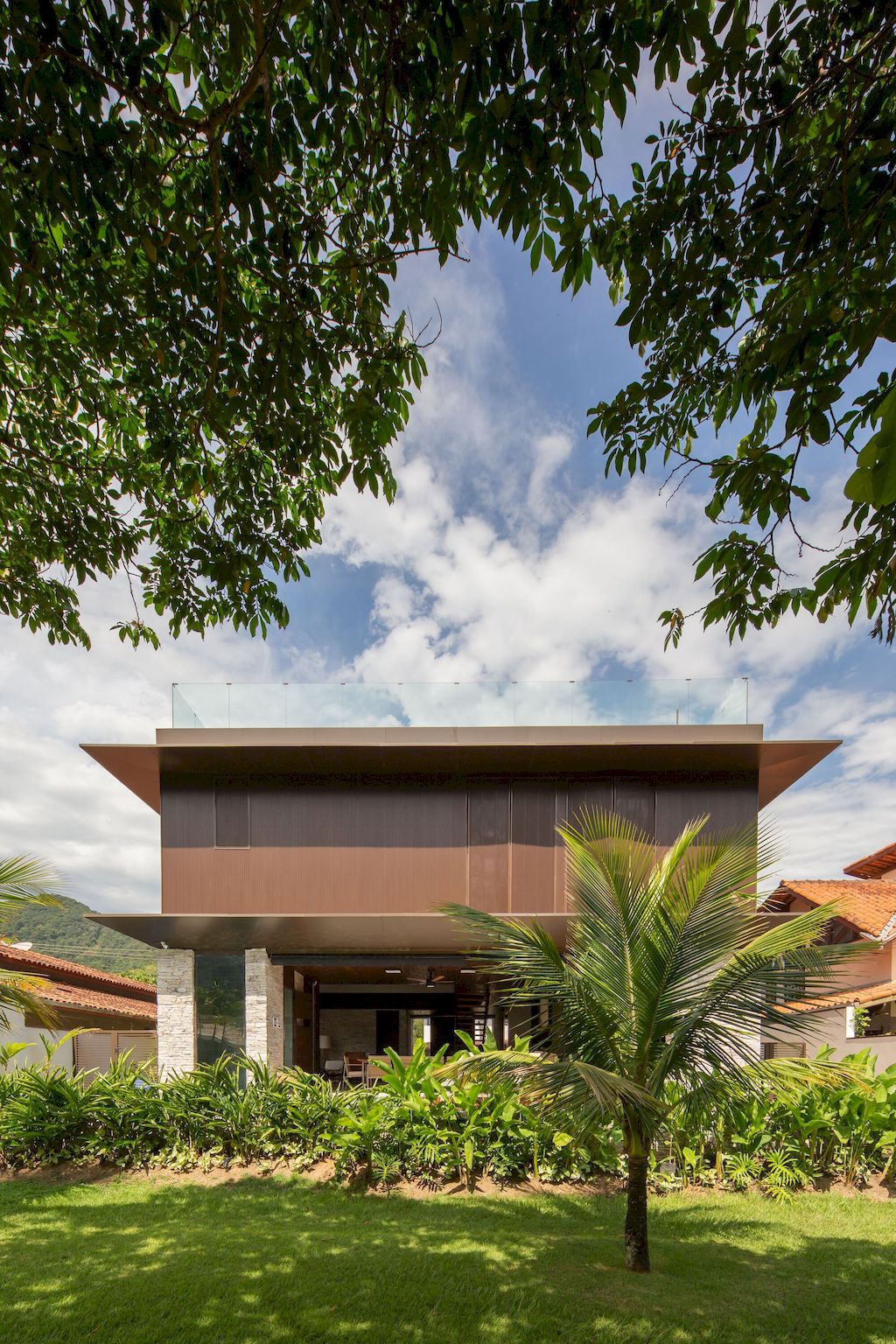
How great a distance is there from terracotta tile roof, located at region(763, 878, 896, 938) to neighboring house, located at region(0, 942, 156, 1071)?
1568cm

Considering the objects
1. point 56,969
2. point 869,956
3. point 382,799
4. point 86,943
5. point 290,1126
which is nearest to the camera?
point 290,1126

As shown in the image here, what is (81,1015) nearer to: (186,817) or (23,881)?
(186,817)

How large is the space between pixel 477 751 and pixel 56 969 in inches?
570

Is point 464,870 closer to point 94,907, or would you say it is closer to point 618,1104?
point 94,907

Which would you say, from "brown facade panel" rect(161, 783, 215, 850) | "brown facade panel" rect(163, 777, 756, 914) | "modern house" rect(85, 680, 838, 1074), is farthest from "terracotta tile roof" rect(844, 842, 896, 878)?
"brown facade panel" rect(161, 783, 215, 850)

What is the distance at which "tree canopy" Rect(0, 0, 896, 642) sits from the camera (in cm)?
300

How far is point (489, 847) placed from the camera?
11773 millimetres

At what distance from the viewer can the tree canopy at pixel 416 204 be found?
3002 millimetres

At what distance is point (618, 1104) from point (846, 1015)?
42.3 feet

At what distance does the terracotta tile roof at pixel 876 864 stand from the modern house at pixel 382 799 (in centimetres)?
909

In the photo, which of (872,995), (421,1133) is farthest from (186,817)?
(872,995)

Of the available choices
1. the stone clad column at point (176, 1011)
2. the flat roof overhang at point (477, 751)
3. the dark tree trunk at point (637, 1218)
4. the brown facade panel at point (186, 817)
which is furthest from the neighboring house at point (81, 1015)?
the dark tree trunk at point (637, 1218)

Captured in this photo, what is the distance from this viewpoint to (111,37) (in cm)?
307

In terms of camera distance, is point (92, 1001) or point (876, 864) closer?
point (92, 1001)
